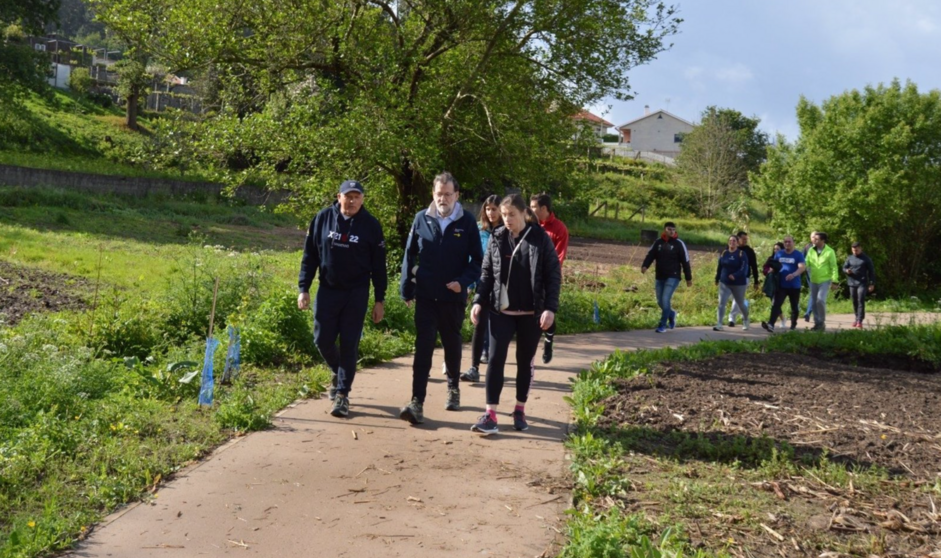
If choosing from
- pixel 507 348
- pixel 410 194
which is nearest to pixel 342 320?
pixel 507 348


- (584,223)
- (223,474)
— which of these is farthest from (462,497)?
(584,223)

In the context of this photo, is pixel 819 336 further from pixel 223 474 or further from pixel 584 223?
pixel 584 223

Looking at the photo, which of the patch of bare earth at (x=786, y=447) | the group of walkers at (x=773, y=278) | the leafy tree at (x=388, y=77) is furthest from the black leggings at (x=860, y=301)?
the patch of bare earth at (x=786, y=447)

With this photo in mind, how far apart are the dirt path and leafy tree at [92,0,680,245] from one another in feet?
21.6

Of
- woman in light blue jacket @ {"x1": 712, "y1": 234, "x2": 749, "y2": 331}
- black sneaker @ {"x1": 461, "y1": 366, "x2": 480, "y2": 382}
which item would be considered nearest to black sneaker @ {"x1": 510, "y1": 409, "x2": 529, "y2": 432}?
black sneaker @ {"x1": 461, "y1": 366, "x2": 480, "y2": 382}

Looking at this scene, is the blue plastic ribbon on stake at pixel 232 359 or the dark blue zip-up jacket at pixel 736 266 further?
the dark blue zip-up jacket at pixel 736 266

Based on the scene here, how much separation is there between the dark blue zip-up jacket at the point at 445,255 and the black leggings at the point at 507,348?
452 millimetres

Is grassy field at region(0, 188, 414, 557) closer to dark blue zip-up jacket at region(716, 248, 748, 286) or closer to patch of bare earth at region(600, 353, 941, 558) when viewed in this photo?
patch of bare earth at region(600, 353, 941, 558)

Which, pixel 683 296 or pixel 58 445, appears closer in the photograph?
pixel 58 445

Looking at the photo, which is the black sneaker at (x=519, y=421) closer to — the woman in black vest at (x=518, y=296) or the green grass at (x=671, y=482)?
the woman in black vest at (x=518, y=296)

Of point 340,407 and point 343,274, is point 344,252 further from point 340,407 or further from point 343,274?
point 340,407

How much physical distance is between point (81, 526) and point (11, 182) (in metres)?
33.1

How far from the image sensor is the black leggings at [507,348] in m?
7.68

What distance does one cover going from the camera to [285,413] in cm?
805
